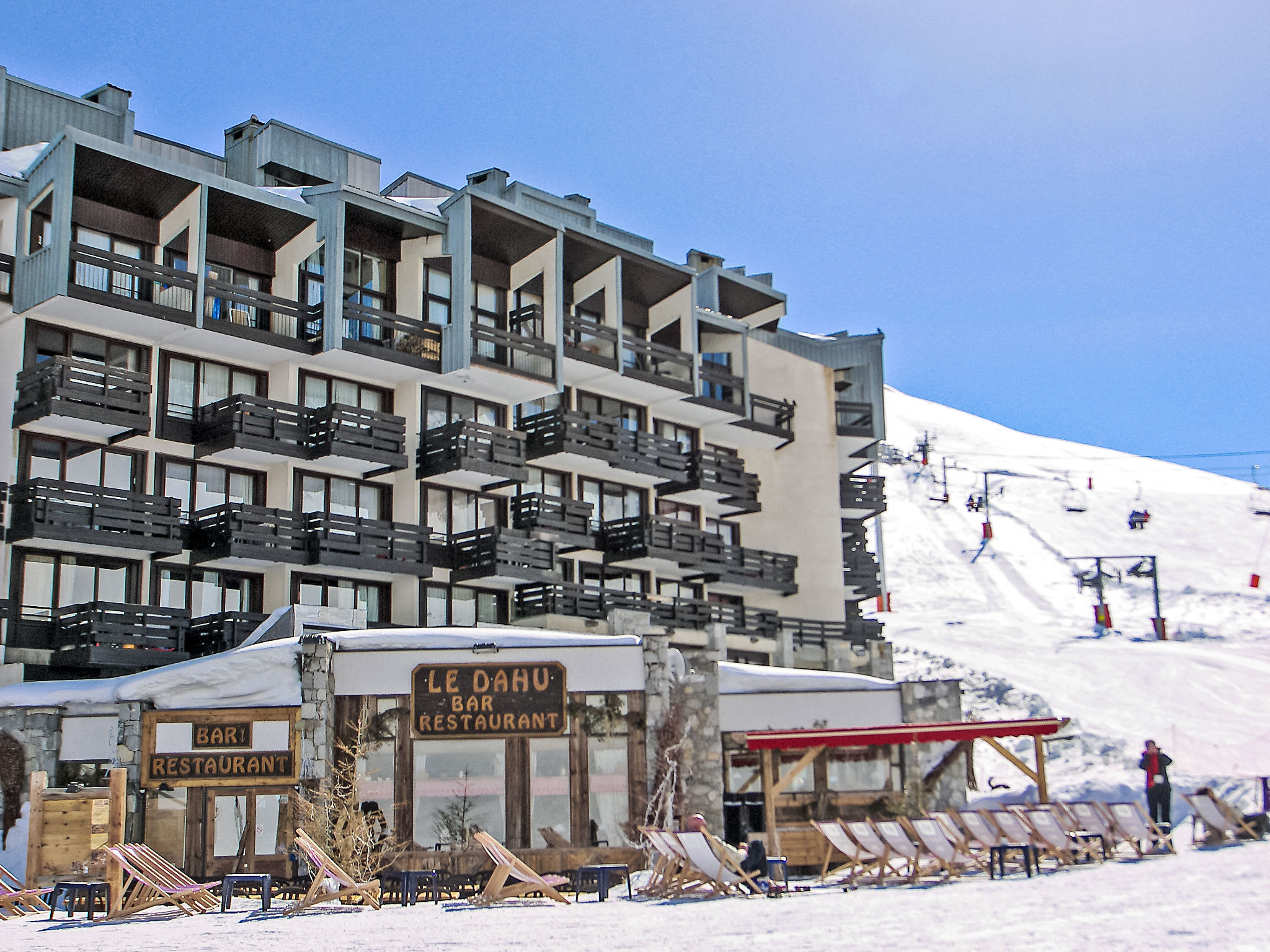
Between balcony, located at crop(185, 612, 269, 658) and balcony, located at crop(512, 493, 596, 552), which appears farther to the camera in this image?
balcony, located at crop(512, 493, 596, 552)

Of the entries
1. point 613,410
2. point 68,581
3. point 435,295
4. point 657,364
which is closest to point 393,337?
point 435,295

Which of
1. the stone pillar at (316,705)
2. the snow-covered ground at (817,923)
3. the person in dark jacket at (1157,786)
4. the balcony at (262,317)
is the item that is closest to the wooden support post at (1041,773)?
the person in dark jacket at (1157,786)

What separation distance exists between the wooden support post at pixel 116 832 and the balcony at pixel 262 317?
49.8 feet

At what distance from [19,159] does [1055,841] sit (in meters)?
25.5

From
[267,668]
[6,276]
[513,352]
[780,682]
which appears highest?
[6,276]

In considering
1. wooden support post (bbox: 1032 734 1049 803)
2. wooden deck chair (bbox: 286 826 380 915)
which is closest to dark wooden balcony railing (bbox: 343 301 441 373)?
wooden deck chair (bbox: 286 826 380 915)

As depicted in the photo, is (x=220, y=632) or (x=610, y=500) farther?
(x=610, y=500)

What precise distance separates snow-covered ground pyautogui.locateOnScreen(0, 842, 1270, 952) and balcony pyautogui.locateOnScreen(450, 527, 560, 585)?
15.1 meters

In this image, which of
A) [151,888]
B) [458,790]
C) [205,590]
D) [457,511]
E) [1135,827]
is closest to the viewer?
[151,888]

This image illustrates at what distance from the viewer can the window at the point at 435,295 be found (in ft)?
112

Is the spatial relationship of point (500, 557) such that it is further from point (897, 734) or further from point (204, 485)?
point (897, 734)

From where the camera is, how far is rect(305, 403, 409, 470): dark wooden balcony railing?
1220 inches

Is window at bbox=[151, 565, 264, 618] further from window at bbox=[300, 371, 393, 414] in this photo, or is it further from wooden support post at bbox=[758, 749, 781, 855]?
wooden support post at bbox=[758, 749, 781, 855]

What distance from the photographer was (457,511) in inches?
1355
